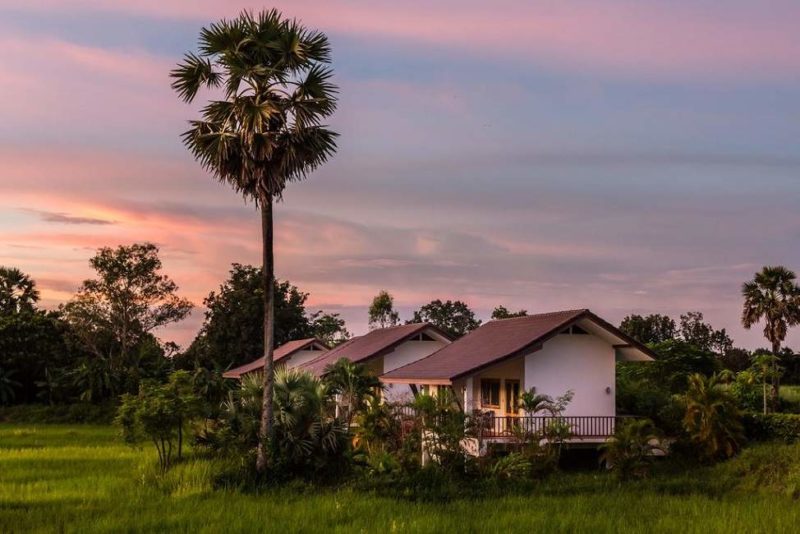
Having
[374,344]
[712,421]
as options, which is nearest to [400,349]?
[374,344]

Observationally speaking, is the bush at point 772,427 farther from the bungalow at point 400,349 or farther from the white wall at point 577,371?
the bungalow at point 400,349

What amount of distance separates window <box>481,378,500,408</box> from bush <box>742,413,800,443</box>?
9.30 m

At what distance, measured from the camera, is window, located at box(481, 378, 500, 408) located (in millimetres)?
36938

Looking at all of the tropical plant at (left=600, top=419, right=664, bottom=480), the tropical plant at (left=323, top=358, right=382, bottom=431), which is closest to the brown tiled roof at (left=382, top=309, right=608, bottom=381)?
the tropical plant at (left=323, top=358, right=382, bottom=431)

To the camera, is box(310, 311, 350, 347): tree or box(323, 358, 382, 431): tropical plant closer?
box(323, 358, 382, 431): tropical plant

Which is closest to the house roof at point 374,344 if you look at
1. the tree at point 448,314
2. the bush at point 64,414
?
the bush at point 64,414

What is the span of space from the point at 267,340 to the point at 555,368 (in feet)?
36.1

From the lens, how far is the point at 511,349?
32969mm

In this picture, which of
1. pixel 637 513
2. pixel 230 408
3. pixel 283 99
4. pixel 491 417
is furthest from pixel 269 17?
pixel 637 513

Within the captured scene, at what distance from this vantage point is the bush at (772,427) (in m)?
31.6

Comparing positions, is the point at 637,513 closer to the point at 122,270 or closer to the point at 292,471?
the point at 292,471

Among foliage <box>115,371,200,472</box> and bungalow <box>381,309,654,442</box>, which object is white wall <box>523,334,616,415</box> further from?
foliage <box>115,371,200,472</box>

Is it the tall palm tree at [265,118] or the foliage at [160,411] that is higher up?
the tall palm tree at [265,118]

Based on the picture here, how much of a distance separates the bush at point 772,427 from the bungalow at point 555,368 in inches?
165
